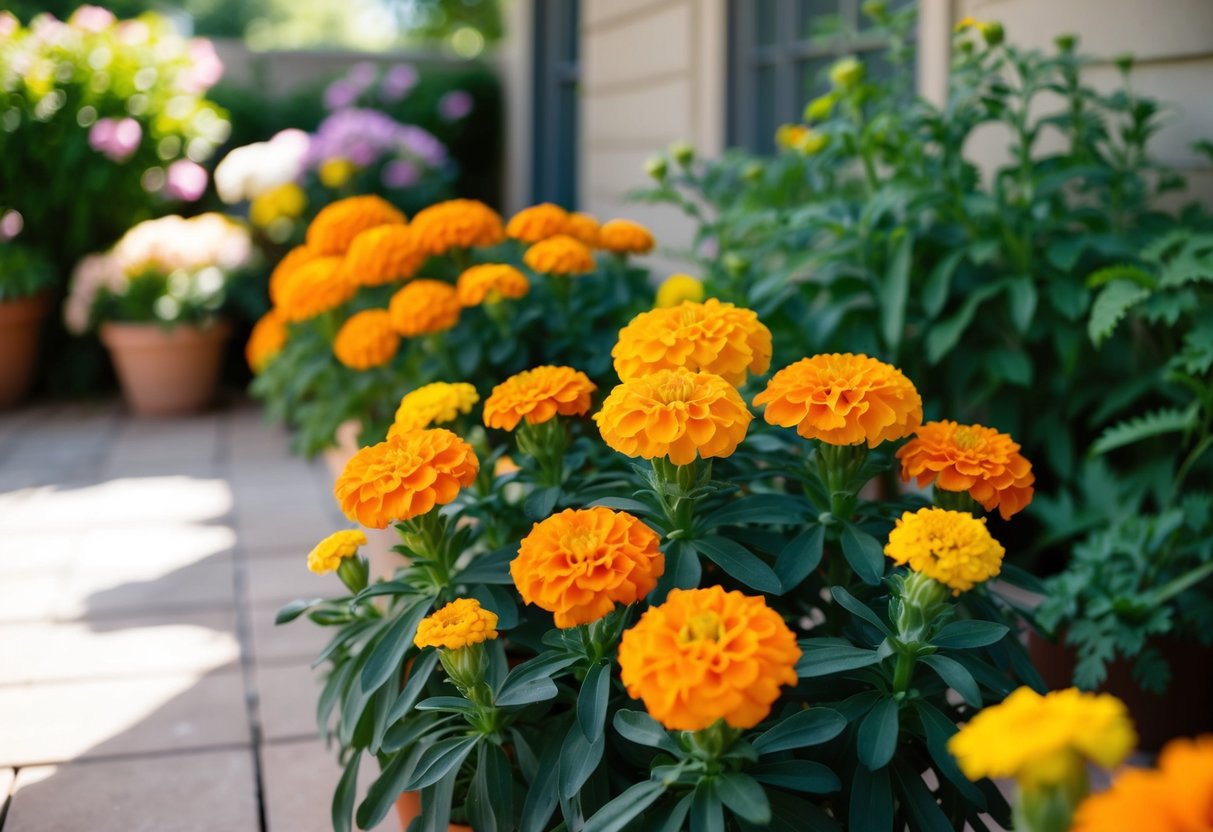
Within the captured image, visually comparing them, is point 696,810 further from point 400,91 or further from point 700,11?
point 400,91

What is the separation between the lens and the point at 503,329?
191 cm

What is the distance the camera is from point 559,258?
181 cm

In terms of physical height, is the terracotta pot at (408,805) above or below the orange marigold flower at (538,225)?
below

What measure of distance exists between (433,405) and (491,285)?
0.42 metres

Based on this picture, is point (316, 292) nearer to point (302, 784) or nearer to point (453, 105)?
point (302, 784)

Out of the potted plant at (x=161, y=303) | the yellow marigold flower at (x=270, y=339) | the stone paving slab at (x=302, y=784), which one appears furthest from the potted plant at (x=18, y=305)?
the stone paving slab at (x=302, y=784)

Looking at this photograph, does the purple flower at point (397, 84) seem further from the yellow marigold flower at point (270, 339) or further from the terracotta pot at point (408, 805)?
the terracotta pot at point (408, 805)

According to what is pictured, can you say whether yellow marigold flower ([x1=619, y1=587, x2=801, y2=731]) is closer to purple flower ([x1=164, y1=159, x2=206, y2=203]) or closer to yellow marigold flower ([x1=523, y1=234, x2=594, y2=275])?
yellow marigold flower ([x1=523, y1=234, x2=594, y2=275])

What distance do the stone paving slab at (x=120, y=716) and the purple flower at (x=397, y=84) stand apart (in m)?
3.75

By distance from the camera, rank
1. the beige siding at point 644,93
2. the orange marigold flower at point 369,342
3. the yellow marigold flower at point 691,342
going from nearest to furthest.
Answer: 1. the yellow marigold flower at point 691,342
2. the orange marigold flower at point 369,342
3. the beige siding at point 644,93

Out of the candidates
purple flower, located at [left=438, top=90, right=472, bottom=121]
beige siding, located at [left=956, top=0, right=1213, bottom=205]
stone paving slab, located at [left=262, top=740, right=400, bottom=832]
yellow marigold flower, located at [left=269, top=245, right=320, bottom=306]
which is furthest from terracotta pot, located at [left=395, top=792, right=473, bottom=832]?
purple flower, located at [left=438, top=90, right=472, bottom=121]

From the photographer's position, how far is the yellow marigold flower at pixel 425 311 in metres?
1.82

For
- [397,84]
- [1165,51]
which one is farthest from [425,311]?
[397,84]

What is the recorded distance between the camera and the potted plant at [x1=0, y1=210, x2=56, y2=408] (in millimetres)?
4465
